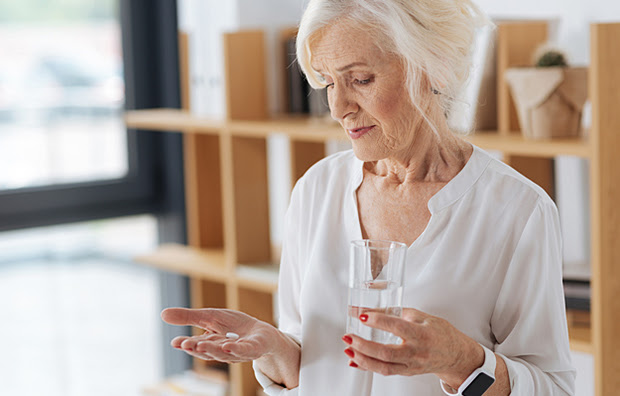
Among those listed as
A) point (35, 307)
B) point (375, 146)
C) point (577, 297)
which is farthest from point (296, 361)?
point (35, 307)

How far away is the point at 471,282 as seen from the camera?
4.05 ft

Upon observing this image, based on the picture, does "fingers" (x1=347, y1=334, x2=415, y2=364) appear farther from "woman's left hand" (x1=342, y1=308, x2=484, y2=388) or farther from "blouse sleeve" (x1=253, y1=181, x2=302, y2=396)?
"blouse sleeve" (x1=253, y1=181, x2=302, y2=396)

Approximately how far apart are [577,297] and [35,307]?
6.69 ft

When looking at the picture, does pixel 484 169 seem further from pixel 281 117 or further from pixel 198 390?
pixel 198 390

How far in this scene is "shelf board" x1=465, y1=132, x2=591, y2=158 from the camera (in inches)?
67.1

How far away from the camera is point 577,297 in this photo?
1892 mm

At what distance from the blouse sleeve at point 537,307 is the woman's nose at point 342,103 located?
12.1 inches

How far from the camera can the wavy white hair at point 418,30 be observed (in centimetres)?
119

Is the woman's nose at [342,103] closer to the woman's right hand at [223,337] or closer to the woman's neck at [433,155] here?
the woman's neck at [433,155]

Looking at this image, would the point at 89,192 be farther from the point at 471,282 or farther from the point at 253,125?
the point at 471,282

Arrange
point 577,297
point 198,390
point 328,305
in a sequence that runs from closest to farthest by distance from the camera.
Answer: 1. point 328,305
2. point 577,297
3. point 198,390

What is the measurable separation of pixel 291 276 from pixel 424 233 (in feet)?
0.98

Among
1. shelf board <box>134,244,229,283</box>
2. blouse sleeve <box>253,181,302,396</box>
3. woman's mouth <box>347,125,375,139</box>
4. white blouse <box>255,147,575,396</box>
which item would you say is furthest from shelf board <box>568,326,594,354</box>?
shelf board <box>134,244,229,283</box>

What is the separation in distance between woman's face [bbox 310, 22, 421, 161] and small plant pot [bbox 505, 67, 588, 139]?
2.07 ft
